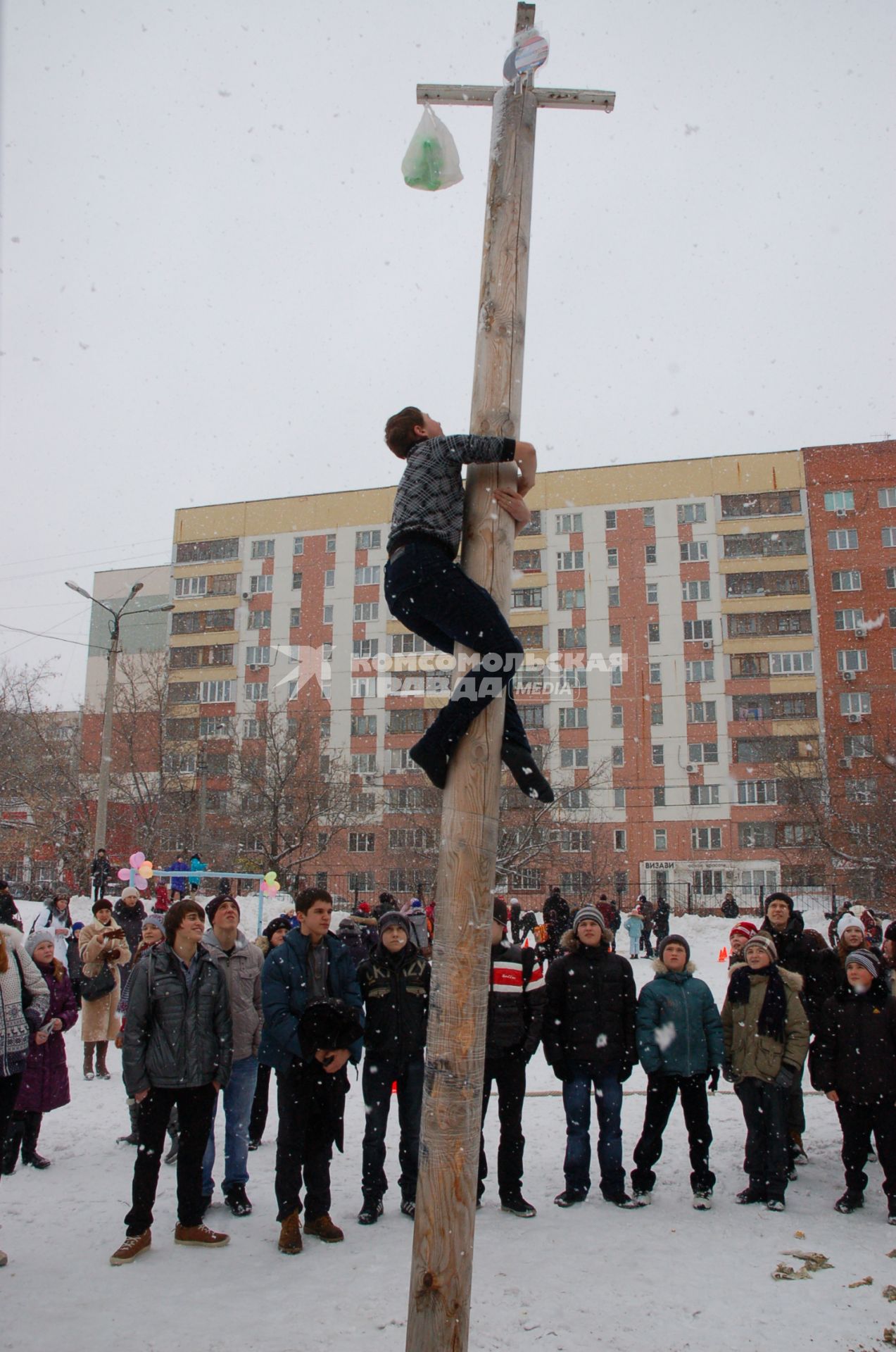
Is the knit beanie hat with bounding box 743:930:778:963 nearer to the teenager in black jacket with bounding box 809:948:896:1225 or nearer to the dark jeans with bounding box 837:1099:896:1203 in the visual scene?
the teenager in black jacket with bounding box 809:948:896:1225

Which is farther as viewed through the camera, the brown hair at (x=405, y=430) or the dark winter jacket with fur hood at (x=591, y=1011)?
the dark winter jacket with fur hood at (x=591, y=1011)

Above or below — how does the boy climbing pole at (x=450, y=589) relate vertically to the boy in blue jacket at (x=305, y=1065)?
above

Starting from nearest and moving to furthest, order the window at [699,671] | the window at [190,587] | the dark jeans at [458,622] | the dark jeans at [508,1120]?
1. the dark jeans at [458,622]
2. the dark jeans at [508,1120]
3. the window at [699,671]
4. the window at [190,587]

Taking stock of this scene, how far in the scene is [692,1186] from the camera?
249 inches

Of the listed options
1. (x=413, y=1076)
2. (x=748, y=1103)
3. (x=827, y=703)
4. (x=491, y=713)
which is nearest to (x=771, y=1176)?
(x=748, y=1103)

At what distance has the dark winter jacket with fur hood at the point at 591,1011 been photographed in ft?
21.4

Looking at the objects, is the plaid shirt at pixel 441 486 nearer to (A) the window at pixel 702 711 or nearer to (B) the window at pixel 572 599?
(A) the window at pixel 702 711

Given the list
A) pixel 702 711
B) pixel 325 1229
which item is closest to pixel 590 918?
pixel 325 1229

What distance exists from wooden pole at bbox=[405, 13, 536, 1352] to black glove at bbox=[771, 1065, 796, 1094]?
4.31 m

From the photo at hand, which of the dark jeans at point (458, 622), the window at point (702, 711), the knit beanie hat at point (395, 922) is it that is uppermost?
the window at point (702, 711)

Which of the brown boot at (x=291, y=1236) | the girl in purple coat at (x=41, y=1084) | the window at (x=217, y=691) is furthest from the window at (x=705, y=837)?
the brown boot at (x=291, y=1236)

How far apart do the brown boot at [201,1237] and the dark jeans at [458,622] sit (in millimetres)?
3948

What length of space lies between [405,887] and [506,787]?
10794 millimetres

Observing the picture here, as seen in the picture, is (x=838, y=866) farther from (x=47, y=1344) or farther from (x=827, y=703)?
(x=47, y=1344)
